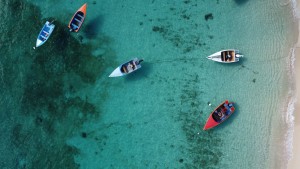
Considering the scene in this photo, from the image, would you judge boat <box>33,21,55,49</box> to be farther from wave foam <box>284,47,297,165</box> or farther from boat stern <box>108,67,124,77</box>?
wave foam <box>284,47,297,165</box>

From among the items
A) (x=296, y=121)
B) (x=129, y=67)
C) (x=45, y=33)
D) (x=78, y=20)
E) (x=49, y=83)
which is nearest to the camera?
(x=296, y=121)

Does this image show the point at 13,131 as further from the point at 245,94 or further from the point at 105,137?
the point at 245,94

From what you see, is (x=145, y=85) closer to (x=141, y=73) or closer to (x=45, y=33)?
(x=141, y=73)

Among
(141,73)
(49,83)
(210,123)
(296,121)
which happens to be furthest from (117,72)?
(296,121)

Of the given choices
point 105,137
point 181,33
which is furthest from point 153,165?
point 181,33

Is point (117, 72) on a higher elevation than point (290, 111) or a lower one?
higher

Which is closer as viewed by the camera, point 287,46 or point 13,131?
point 287,46
